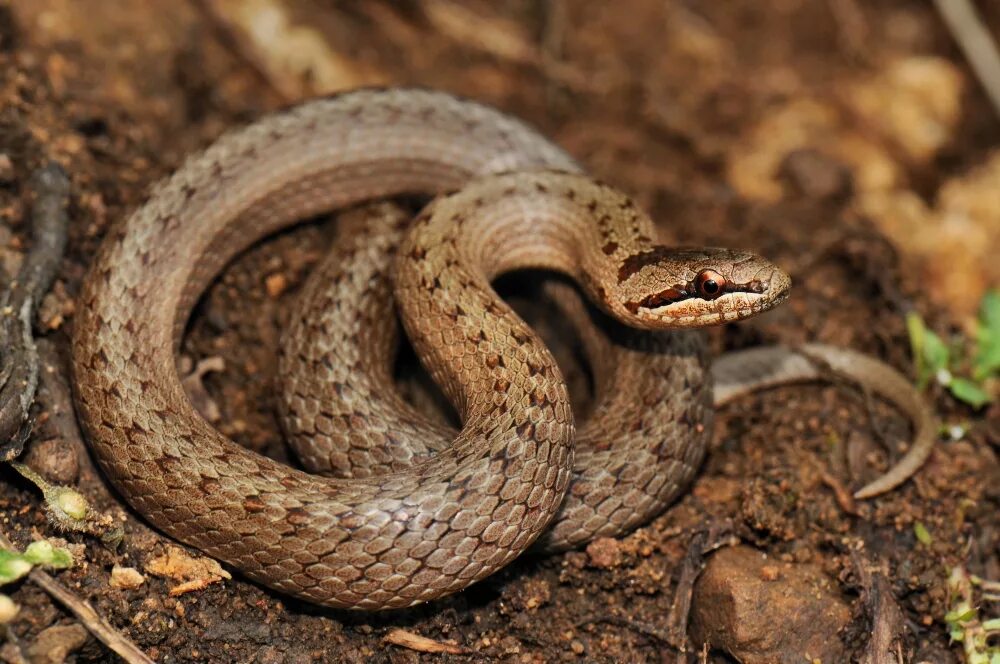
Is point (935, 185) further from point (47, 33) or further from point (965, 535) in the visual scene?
point (47, 33)

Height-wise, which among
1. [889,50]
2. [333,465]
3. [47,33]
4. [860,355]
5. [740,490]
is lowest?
[333,465]

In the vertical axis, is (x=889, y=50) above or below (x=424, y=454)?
above

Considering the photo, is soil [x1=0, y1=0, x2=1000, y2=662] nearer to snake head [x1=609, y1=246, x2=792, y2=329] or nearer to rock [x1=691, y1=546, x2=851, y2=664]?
rock [x1=691, y1=546, x2=851, y2=664]

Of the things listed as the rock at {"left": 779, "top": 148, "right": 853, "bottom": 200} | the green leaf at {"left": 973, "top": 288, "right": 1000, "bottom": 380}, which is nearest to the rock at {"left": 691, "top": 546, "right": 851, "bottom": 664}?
the green leaf at {"left": 973, "top": 288, "right": 1000, "bottom": 380}

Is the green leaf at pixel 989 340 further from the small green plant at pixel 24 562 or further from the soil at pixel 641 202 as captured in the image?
the small green plant at pixel 24 562

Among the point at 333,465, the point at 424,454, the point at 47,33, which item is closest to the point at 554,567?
the point at 424,454

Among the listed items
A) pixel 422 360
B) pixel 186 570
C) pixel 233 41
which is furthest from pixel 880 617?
pixel 233 41
